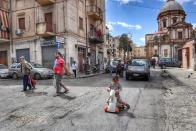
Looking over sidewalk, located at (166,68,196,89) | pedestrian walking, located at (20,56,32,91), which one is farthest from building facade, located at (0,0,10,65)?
sidewalk, located at (166,68,196,89)

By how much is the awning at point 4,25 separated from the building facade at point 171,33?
4315cm

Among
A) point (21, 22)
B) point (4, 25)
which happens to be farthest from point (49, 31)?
point (4, 25)

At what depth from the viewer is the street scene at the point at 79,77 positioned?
6.75 m

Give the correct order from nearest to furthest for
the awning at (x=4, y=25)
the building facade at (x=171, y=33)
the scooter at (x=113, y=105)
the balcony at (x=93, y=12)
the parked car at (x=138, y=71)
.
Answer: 1. the scooter at (x=113, y=105)
2. the parked car at (x=138, y=71)
3. the awning at (x=4, y=25)
4. the balcony at (x=93, y=12)
5. the building facade at (x=171, y=33)

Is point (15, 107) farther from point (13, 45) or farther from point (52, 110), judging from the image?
point (13, 45)

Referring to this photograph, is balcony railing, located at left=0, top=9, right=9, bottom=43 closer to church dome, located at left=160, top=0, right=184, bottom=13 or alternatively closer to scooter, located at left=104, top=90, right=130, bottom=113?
scooter, located at left=104, top=90, right=130, bottom=113

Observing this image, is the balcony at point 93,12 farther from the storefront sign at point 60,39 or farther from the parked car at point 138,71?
the parked car at point 138,71

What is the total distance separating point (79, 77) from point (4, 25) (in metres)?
10.8

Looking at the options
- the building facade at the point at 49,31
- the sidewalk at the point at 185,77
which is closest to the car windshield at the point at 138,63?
the sidewalk at the point at 185,77

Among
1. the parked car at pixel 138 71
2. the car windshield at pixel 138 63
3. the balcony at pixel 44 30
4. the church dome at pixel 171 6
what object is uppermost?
the church dome at pixel 171 6

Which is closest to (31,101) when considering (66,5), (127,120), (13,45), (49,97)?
(49,97)

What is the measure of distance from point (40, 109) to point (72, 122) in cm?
187

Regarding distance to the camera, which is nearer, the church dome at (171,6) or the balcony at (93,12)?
the balcony at (93,12)

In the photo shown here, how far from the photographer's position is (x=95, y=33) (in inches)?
1257
